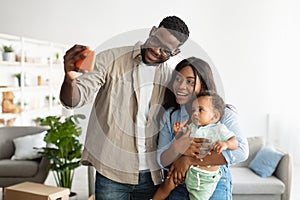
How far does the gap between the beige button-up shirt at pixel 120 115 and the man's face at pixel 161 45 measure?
0.06 m

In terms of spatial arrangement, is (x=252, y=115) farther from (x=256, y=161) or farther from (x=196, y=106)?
(x=196, y=106)

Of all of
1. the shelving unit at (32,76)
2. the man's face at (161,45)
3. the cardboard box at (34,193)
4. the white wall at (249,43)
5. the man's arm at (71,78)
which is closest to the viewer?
the man's arm at (71,78)

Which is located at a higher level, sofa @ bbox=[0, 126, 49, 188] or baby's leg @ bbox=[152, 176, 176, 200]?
baby's leg @ bbox=[152, 176, 176, 200]

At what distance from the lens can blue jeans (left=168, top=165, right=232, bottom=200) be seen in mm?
1510

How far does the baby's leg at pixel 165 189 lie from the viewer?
1468 millimetres

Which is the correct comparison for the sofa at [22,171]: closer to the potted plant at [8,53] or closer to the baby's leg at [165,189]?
the potted plant at [8,53]

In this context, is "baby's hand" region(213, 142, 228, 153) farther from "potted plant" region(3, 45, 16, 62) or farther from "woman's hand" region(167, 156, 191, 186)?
"potted plant" region(3, 45, 16, 62)

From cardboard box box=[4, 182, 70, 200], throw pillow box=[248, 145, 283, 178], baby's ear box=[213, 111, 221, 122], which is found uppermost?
baby's ear box=[213, 111, 221, 122]

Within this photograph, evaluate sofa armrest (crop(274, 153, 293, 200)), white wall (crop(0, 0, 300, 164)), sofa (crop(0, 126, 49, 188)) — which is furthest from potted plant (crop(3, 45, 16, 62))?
sofa armrest (crop(274, 153, 293, 200))

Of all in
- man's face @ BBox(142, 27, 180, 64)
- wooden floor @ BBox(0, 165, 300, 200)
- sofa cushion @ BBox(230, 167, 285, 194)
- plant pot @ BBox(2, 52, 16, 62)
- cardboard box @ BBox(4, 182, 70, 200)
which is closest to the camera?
man's face @ BBox(142, 27, 180, 64)

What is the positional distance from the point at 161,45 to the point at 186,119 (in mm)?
317

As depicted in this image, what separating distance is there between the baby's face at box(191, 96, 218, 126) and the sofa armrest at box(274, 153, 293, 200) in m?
2.00

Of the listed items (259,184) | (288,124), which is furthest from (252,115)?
(259,184)

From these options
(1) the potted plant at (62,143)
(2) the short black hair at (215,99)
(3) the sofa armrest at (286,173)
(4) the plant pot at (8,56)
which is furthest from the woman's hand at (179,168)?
(4) the plant pot at (8,56)
